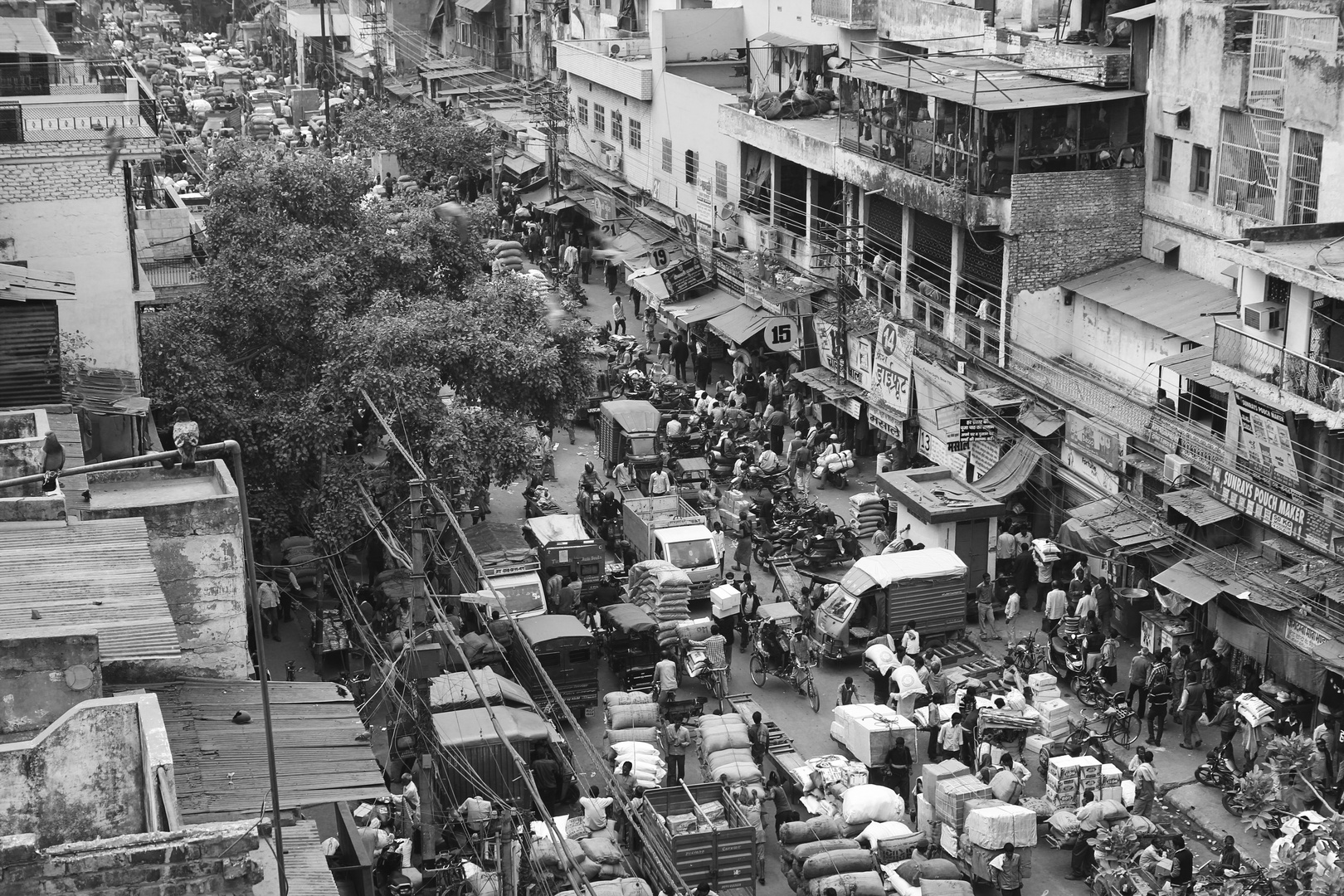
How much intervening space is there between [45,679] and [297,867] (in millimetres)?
2652

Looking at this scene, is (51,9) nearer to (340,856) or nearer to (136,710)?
(340,856)

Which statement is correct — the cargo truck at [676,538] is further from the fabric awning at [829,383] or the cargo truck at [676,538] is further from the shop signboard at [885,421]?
the fabric awning at [829,383]

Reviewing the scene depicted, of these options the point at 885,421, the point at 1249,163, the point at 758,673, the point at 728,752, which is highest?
the point at 1249,163

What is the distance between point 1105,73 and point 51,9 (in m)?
28.0

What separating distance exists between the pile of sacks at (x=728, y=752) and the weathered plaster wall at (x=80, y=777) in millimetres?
11404

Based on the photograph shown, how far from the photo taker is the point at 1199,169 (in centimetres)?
3186

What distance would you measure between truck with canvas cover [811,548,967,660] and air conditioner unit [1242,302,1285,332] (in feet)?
20.0

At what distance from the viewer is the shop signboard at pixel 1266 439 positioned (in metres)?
26.2

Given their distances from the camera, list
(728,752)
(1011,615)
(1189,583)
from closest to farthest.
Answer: (728,752) < (1189,583) < (1011,615)

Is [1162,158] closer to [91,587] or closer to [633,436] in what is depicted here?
[633,436]

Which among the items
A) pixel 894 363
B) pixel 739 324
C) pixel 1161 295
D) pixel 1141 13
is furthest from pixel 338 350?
pixel 1141 13

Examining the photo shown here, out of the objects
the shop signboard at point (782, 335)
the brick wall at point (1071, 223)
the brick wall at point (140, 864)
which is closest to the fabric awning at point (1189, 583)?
the brick wall at point (1071, 223)

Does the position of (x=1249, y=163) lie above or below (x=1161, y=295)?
above

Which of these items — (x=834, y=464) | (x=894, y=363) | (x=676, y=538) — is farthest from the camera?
(x=834, y=464)
